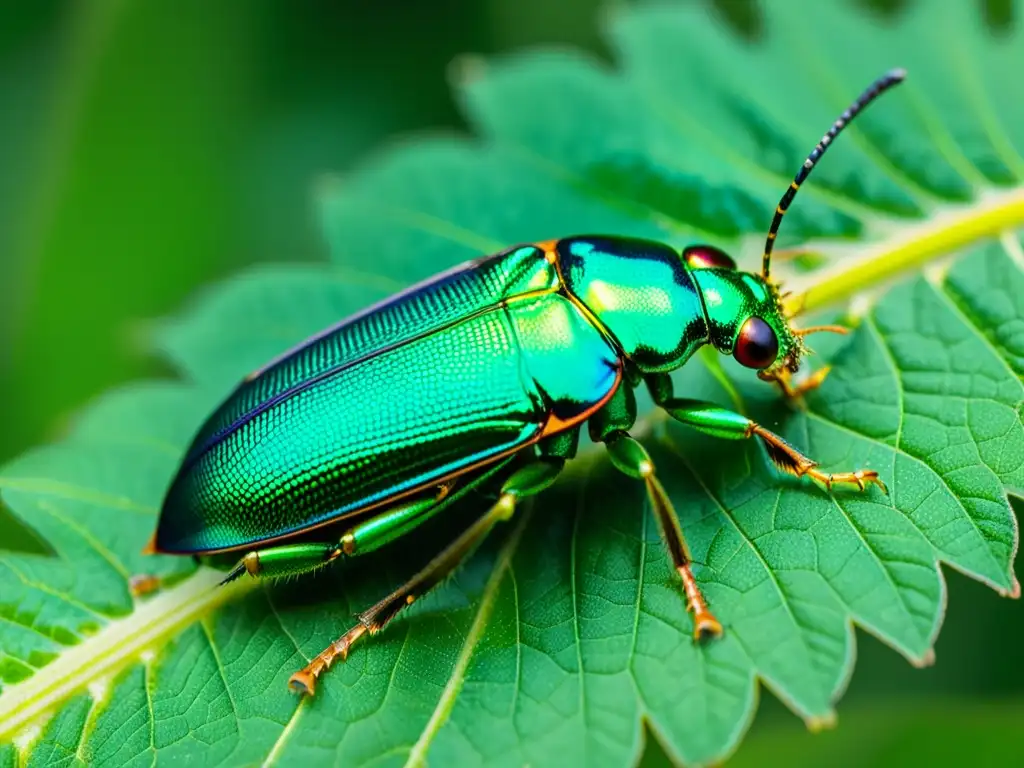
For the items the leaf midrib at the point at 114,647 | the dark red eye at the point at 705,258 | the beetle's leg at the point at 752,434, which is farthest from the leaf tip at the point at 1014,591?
the leaf midrib at the point at 114,647

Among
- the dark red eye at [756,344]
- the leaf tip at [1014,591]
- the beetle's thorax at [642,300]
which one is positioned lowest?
the leaf tip at [1014,591]

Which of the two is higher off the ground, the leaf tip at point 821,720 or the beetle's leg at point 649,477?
the beetle's leg at point 649,477

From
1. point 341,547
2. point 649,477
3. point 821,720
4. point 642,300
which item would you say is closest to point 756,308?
point 642,300

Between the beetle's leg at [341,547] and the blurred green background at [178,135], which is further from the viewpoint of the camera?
the blurred green background at [178,135]

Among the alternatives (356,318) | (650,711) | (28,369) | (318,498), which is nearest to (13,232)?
(28,369)

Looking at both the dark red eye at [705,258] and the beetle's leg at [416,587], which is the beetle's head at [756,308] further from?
the beetle's leg at [416,587]

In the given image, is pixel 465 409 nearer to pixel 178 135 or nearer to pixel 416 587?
pixel 416 587

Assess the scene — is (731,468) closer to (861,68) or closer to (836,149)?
(836,149)
